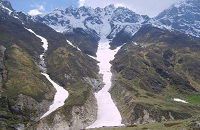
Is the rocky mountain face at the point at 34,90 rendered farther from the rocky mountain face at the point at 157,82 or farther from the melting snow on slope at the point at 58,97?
the rocky mountain face at the point at 157,82

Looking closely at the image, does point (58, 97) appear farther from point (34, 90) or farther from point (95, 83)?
point (95, 83)

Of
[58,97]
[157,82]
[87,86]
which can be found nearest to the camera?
[58,97]

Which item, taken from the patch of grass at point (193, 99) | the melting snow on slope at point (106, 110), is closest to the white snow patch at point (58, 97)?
the melting snow on slope at point (106, 110)

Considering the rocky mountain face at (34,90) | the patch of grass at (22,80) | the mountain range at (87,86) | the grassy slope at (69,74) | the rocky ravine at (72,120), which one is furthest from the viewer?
the grassy slope at (69,74)

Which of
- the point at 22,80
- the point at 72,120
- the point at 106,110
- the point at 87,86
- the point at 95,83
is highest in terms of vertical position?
the point at 95,83

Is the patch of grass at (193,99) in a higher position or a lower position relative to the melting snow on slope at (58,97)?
lower

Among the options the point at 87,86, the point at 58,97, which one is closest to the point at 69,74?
the point at 87,86

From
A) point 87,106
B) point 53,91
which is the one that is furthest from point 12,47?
point 87,106

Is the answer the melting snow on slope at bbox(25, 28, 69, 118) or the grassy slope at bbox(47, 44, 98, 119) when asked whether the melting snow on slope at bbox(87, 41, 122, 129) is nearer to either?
the grassy slope at bbox(47, 44, 98, 119)
